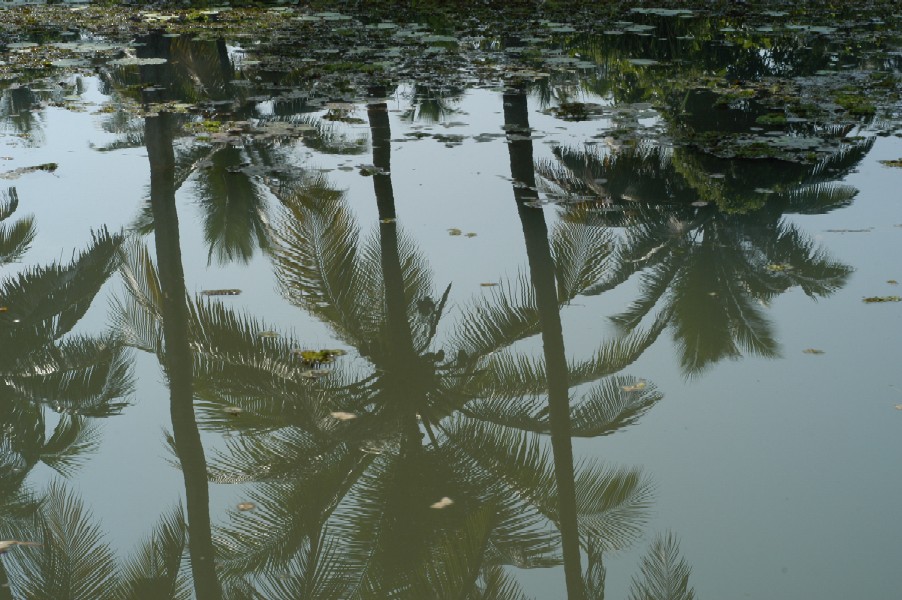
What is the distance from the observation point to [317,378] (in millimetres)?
4672

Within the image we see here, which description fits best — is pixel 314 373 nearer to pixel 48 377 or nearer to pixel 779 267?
pixel 48 377

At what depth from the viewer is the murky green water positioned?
3.42 meters

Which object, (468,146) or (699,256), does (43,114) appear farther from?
(699,256)

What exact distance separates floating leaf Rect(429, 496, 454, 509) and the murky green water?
1 centimetres

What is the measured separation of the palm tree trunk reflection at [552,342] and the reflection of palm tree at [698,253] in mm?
266

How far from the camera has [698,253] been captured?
249 inches

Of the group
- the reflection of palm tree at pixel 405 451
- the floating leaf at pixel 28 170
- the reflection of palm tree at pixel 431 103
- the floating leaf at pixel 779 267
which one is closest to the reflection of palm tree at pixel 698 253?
the floating leaf at pixel 779 267

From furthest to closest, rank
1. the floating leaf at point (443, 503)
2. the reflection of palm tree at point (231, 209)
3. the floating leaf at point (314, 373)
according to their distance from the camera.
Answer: the reflection of palm tree at point (231, 209), the floating leaf at point (314, 373), the floating leaf at point (443, 503)

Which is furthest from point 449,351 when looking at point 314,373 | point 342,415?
point 342,415

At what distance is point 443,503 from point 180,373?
151cm

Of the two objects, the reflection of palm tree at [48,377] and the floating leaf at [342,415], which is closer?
the reflection of palm tree at [48,377]

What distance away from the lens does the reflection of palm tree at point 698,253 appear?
205 inches

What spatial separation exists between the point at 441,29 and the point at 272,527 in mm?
15240

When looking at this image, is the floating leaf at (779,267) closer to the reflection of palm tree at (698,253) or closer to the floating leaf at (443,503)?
the reflection of palm tree at (698,253)
